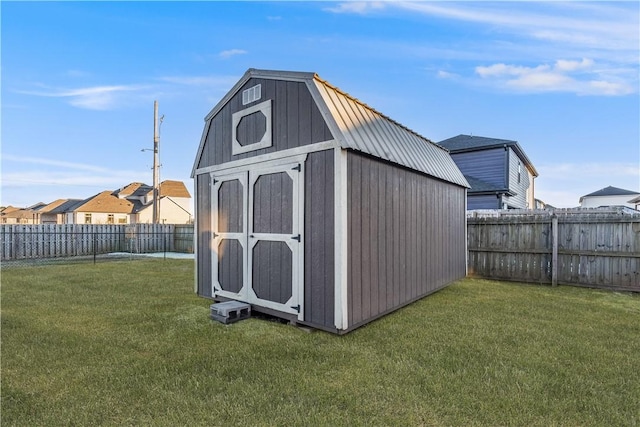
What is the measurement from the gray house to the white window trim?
1170cm

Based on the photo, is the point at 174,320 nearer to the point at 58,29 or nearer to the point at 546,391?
the point at 546,391

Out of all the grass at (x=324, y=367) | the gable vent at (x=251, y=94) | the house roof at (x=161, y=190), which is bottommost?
the grass at (x=324, y=367)

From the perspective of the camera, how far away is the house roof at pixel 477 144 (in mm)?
13359

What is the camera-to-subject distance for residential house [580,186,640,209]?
34.8 meters

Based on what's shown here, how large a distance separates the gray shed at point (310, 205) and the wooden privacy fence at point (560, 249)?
2.63 m

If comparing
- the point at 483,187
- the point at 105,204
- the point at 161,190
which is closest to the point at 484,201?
the point at 483,187

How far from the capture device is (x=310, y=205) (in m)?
3.72

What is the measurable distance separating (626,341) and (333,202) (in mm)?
3399

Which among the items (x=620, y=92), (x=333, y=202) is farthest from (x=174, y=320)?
(x=620, y=92)

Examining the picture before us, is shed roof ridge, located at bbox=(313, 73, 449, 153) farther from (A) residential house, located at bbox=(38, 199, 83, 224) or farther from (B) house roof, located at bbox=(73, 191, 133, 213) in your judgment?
(A) residential house, located at bbox=(38, 199, 83, 224)

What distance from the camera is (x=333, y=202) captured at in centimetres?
348

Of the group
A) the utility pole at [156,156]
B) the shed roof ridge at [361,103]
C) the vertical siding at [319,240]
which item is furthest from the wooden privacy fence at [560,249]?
the utility pole at [156,156]

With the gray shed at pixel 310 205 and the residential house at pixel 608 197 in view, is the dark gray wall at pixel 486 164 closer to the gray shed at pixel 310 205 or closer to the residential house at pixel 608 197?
the gray shed at pixel 310 205

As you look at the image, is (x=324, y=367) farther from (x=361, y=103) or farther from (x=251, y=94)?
(x=251, y=94)
